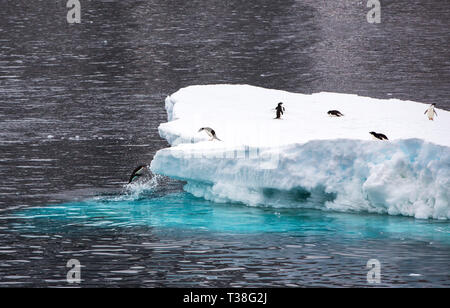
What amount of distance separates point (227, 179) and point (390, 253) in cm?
491

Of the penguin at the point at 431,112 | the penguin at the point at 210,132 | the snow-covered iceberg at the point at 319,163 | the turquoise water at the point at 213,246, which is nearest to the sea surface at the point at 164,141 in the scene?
the turquoise water at the point at 213,246

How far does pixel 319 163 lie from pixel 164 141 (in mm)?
10935

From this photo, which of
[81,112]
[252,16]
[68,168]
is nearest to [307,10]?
[252,16]

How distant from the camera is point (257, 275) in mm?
18484

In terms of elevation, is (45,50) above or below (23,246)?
above

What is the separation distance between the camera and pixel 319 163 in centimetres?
2272

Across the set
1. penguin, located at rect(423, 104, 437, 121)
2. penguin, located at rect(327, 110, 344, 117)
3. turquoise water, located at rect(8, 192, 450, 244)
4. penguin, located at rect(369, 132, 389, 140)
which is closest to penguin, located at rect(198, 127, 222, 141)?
turquoise water, located at rect(8, 192, 450, 244)

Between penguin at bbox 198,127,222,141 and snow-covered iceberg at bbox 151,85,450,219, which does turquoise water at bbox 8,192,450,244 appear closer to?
snow-covered iceberg at bbox 151,85,450,219

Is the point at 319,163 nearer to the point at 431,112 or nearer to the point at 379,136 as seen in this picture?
the point at 379,136

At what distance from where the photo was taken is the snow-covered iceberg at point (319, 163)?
72.0 ft

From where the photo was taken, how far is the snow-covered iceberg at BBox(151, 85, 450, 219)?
2195 cm

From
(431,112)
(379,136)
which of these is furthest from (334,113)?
(379,136)

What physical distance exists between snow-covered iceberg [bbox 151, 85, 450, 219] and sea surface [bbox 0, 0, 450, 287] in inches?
17.8
